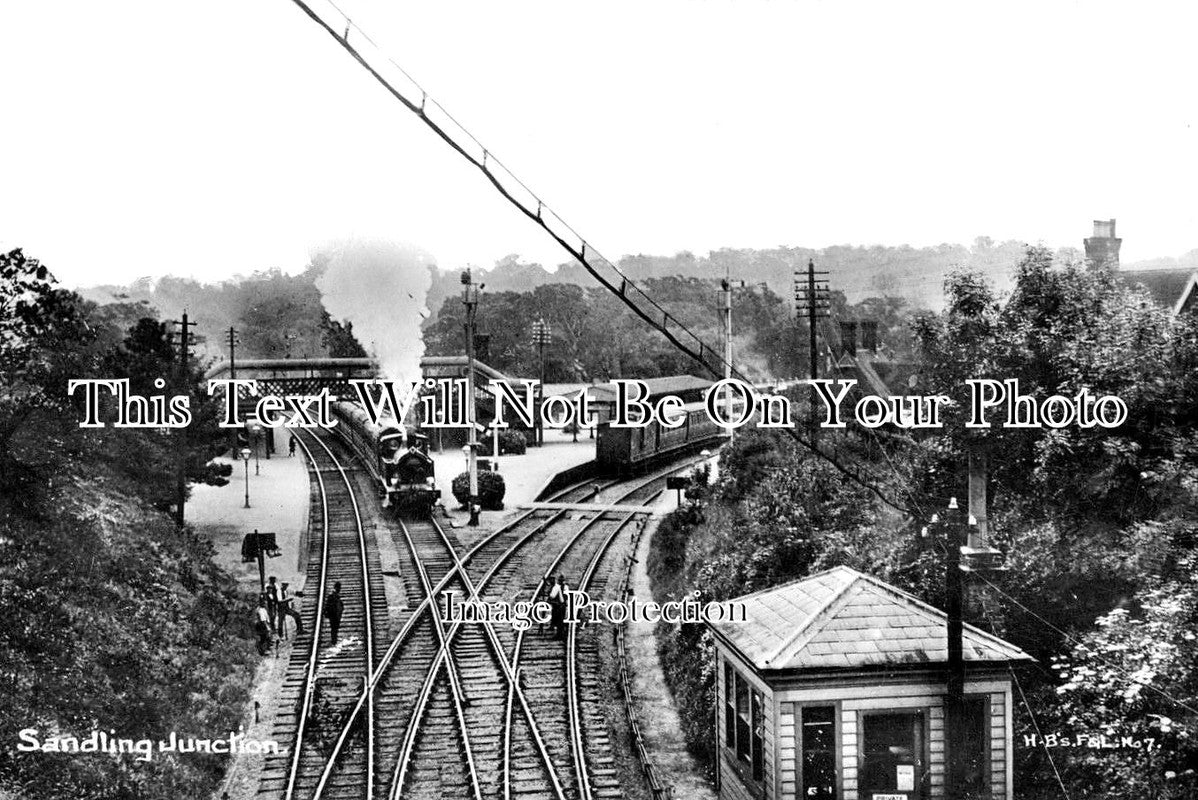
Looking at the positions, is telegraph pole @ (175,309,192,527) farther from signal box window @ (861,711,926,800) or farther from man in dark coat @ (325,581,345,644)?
signal box window @ (861,711,926,800)

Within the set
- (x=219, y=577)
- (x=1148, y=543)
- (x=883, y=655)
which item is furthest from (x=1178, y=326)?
(x=219, y=577)

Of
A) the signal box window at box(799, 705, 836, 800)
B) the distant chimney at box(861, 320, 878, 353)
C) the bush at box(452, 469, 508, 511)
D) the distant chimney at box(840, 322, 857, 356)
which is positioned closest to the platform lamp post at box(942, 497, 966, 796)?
the signal box window at box(799, 705, 836, 800)

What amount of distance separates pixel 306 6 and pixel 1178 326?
6.92 m

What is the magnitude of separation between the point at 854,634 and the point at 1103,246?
15.1 feet

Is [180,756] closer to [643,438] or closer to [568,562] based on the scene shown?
[568,562]

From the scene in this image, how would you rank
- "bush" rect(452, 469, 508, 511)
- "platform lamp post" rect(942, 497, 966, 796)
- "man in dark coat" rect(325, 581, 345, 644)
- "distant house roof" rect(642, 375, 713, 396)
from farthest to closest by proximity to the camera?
"distant house roof" rect(642, 375, 713, 396) → "bush" rect(452, 469, 508, 511) → "man in dark coat" rect(325, 581, 345, 644) → "platform lamp post" rect(942, 497, 966, 796)

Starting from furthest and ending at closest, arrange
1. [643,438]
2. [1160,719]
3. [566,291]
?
[566,291] → [643,438] → [1160,719]

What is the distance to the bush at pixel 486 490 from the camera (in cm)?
1198

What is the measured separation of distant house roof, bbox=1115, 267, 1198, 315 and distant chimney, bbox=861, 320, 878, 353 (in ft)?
18.0

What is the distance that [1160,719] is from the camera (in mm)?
6605

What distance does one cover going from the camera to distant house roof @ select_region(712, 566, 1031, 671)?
6664 millimetres

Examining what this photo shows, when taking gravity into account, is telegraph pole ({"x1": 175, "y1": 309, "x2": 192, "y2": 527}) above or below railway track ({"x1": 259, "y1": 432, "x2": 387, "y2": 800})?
above

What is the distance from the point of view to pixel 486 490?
12.0m

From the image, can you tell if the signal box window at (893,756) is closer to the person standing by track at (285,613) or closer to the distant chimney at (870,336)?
the person standing by track at (285,613)
